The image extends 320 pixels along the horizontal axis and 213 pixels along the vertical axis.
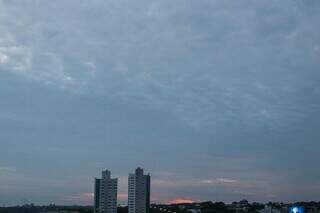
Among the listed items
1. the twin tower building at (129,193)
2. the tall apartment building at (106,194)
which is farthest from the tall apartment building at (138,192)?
the tall apartment building at (106,194)

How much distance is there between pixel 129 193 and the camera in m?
135

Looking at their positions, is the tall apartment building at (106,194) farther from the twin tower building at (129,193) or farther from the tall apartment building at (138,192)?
the tall apartment building at (138,192)

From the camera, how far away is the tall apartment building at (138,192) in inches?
5207

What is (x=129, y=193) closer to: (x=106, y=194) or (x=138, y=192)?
(x=138, y=192)

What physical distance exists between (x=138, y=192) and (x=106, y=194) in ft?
24.0

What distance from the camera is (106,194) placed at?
439 ft

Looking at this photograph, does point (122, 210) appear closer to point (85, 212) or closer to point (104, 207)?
point (85, 212)

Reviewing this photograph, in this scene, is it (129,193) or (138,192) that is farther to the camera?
(129,193)

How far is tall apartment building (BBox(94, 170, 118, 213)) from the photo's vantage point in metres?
133

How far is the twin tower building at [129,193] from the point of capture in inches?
5221

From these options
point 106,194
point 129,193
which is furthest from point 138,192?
point 106,194

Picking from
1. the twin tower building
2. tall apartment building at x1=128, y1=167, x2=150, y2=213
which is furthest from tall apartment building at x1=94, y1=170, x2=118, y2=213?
tall apartment building at x1=128, y1=167, x2=150, y2=213

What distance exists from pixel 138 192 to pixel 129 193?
263 centimetres

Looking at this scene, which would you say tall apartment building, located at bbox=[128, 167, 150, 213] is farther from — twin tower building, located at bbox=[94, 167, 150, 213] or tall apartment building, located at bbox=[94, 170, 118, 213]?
tall apartment building, located at bbox=[94, 170, 118, 213]
